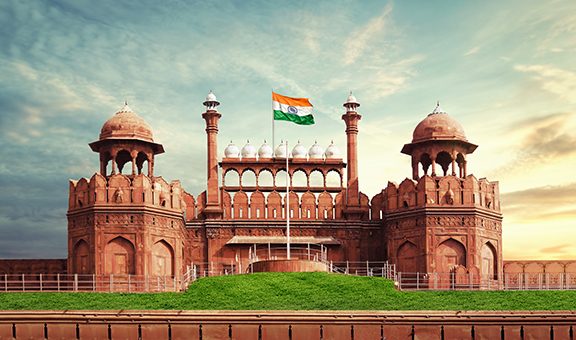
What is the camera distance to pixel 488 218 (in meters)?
45.6

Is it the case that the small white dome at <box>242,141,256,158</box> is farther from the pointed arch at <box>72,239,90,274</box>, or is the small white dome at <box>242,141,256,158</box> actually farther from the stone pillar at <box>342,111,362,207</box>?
the pointed arch at <box>72,239,90,274</box>

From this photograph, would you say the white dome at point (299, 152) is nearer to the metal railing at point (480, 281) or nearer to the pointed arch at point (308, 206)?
the pointed arch at point (308, 206)

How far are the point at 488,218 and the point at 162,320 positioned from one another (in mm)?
21498

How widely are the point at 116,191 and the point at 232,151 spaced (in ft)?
29.5

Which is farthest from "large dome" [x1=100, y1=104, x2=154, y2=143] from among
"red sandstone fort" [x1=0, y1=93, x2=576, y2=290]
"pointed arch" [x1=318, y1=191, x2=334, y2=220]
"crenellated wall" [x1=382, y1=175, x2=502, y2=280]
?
"crenellated wall" [x1=382, y1=175, x2=502, y2=280]

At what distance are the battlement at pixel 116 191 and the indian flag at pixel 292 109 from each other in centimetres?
701

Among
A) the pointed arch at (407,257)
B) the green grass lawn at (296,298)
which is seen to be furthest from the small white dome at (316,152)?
the green grass lawn at (296,298)

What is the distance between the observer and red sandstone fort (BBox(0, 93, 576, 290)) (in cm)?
4325

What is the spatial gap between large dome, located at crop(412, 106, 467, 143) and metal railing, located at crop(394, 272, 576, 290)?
7.55m

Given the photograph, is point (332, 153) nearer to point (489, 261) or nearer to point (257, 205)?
point (257, 205)

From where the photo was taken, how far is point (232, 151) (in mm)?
50438

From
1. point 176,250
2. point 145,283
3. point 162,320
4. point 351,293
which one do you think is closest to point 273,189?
point 176,250

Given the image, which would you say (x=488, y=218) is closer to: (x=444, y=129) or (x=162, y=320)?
(x=444, y=129)

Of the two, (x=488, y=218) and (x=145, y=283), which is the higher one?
(x=488, y=218)
